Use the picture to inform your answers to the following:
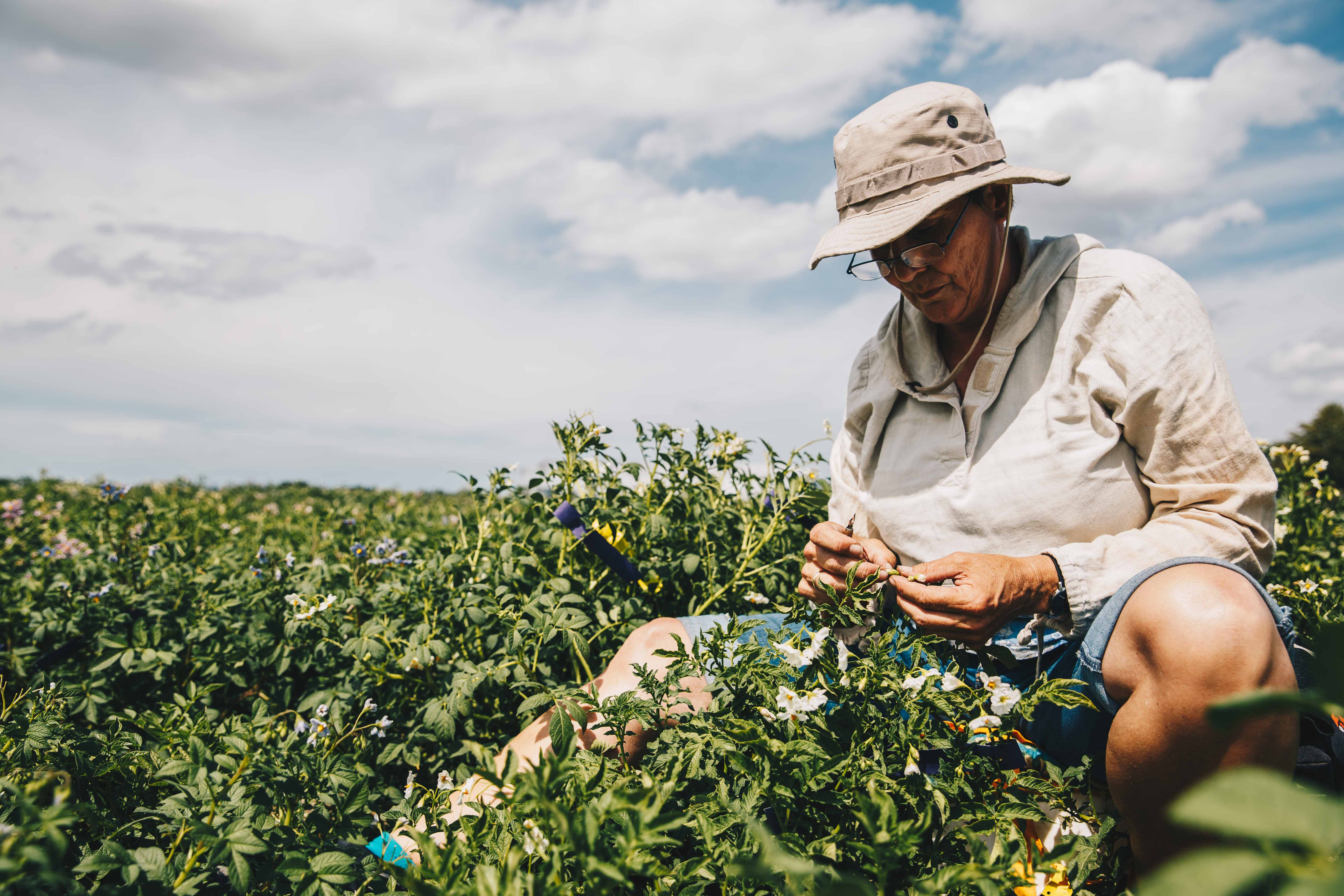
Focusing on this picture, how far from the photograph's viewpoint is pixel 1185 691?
1.34 m

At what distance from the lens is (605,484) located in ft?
8.83

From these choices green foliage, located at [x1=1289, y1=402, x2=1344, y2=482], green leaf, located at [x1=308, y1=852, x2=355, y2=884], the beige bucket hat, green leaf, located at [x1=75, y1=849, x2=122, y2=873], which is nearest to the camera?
green leaf, located at [x1=75, y1=849, x2=122, y2=873]

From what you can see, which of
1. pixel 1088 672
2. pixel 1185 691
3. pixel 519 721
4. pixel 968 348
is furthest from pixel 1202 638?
pixel 519 721

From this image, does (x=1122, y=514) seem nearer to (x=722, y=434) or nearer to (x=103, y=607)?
(x=722, y=434)

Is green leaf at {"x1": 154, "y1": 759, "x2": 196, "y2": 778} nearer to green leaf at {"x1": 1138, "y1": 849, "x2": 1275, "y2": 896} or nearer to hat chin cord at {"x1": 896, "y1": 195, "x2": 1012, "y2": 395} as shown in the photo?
green leaf at {"x1": 1138, "y1": 849, "x2": 1275, "y2": 896}

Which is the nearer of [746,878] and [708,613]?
[746,878]

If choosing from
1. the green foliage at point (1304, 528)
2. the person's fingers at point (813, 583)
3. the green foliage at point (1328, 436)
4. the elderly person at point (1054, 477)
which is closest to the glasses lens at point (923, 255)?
the elderly person at point (1054, 477)

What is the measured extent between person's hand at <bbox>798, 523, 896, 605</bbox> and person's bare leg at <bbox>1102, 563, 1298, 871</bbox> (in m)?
0.52

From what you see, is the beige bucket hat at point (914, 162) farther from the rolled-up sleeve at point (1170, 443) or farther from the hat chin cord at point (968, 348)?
the rolled-up sleeve at point (1170, 443)

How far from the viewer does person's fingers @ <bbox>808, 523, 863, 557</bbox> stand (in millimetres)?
1856

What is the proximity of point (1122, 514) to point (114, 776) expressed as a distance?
2.31 metres

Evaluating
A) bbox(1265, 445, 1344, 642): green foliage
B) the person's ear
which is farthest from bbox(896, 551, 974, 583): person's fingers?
bbox(1265, 445, 1344, 642): green foliage

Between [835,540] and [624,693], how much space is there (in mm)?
642

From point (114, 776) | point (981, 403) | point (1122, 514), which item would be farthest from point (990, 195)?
point (114, 776)
